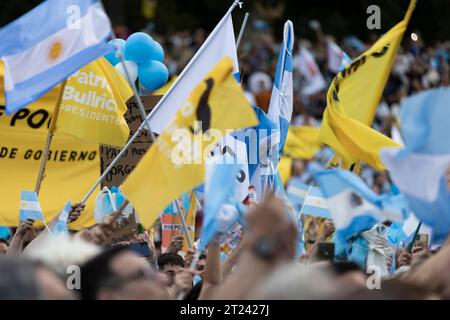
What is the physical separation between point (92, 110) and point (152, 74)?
4.03 ft

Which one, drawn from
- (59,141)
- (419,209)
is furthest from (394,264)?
(59,141)

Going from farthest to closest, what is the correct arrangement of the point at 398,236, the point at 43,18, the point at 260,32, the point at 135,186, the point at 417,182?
the point at 260,32
the point at 398,236
the point at 43,18
the point at 135,186
the point at 417,182

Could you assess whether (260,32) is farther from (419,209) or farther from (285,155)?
(419,209)

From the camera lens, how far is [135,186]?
18.2ft

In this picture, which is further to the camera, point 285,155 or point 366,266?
point 285,155

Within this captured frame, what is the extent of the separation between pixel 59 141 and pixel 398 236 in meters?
2.75

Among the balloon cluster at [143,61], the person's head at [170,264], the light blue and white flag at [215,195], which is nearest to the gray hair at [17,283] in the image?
the light blue and white flag at [215,195]

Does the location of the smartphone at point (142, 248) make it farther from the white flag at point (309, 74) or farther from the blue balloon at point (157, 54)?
the white flag at point (309, 74)

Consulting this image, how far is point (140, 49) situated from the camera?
8.60 meters

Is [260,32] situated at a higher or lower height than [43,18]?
higher

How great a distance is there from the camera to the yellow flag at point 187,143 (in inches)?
218

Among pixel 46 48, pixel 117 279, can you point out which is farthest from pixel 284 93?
pixel 117 279

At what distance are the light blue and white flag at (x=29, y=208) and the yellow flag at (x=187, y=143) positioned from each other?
129 cm
